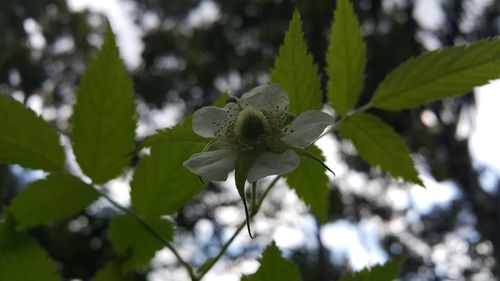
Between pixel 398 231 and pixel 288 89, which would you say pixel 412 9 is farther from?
pixel 288 89

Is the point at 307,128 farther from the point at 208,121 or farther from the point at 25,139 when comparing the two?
the point at 25,139

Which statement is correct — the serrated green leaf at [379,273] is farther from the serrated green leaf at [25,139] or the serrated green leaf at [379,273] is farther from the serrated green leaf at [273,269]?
the serrated green leaf at [25,139]

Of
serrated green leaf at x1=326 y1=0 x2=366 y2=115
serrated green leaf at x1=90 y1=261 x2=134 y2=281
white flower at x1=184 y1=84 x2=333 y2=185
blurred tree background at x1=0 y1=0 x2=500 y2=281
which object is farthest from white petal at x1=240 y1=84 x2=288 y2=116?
blurred tree background at x1=0 y1=0 x2=500 y2=281

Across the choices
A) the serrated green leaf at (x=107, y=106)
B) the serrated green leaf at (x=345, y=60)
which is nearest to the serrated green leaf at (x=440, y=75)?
the serrated green leaf at (x=345, y=60)

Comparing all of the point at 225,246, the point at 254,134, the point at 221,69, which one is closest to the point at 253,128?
the point at 254,134

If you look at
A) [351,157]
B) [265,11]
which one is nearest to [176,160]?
[265,11]

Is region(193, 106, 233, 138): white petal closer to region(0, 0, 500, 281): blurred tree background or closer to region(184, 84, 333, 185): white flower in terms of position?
region(184, 84, 333, 185): white flower
